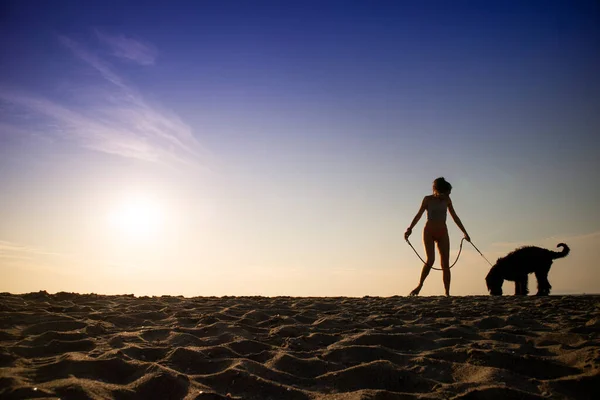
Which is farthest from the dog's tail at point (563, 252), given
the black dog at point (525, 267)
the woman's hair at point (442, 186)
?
the woman's hair at point (442, 186)

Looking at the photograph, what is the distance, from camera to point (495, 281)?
863cm

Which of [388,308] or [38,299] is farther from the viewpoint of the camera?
[38,299]

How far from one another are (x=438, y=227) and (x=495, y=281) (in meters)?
2.39

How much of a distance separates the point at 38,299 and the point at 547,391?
6289 millimetres

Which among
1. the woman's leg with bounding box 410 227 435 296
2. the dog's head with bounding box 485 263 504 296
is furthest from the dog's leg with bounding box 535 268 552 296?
the woman's leg with bounding box 410 227 435 296

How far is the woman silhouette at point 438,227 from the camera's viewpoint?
292 inches

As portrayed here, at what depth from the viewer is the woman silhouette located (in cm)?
741

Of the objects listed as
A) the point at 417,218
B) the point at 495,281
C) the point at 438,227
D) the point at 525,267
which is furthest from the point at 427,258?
the point at 525,267

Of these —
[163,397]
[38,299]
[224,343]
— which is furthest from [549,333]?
[38,299]

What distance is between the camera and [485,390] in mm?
2463

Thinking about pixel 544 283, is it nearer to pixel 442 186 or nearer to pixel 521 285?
pixel 521 285

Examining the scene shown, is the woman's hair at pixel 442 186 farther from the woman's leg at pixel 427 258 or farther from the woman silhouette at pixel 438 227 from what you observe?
the woman's leg at pixel 427 258

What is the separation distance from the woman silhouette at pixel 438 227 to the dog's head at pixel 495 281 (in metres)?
1.82

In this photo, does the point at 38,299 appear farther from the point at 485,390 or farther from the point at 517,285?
the point at 517,285
